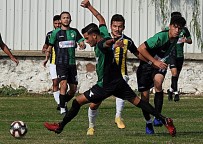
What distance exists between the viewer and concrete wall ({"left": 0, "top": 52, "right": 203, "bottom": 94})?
2530cm

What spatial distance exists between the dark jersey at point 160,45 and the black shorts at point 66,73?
4.95 metres

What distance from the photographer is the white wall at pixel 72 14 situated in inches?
1011

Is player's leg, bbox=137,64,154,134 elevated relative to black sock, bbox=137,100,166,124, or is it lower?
elevated

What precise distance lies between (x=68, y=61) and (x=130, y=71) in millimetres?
6473

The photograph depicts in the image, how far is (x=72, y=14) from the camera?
1013 inches

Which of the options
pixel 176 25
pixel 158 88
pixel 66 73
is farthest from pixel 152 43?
pixel 66 73

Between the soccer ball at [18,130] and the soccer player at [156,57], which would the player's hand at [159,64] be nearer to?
the soccer player at [156,57]

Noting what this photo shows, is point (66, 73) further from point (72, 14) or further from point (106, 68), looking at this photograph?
point (72, 14)

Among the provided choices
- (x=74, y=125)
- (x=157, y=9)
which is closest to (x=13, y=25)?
(x=157, y=9)

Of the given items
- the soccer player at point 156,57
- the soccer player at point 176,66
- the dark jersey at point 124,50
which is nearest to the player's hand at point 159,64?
the soccer player at point 156,57

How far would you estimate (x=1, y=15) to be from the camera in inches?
1017

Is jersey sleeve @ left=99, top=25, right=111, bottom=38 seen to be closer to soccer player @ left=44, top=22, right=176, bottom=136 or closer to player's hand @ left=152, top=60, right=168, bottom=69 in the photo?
soccer player @ left=44, top=22, right=176, bottom=136

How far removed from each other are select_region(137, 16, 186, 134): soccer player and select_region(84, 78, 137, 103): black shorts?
0.63 metres

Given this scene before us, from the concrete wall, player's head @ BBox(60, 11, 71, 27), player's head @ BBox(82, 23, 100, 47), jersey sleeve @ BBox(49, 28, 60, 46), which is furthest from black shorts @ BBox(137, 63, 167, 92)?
the concrete wall
